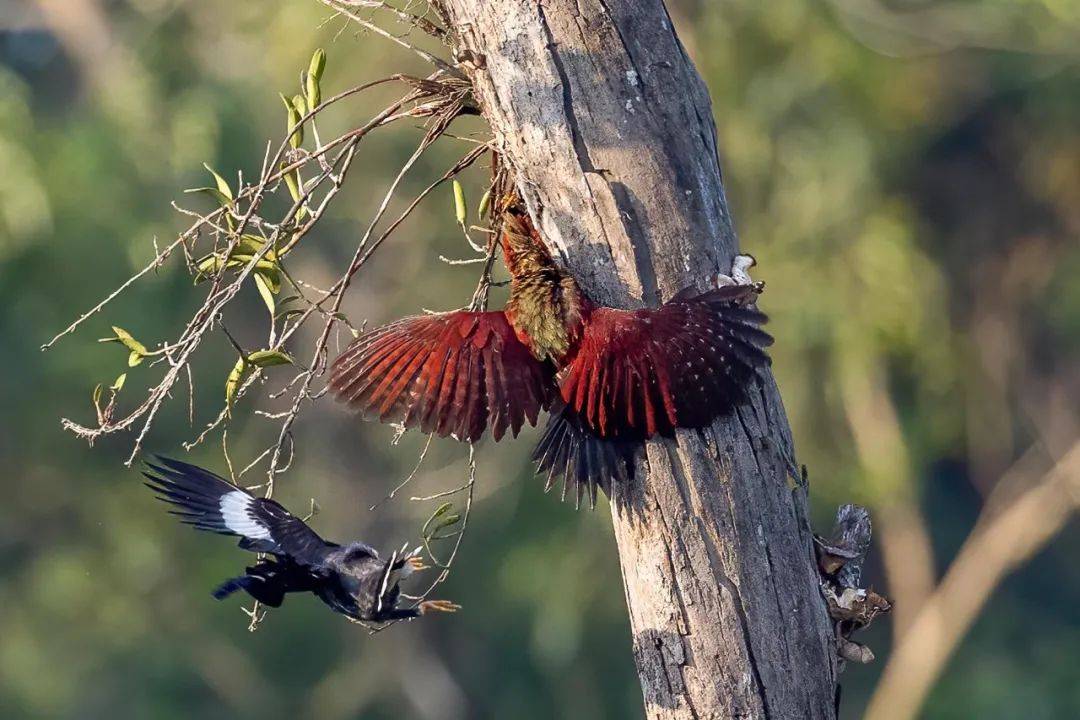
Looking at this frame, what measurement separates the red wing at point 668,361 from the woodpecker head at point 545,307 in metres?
0.04

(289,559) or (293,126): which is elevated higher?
(293,126)

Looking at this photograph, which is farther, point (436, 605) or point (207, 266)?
point (207, 266)

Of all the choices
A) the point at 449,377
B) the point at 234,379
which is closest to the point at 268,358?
the point at 234,379

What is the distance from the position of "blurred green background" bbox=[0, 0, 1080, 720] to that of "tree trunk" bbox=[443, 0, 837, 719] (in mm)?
6290

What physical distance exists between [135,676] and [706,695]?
30.7 feet

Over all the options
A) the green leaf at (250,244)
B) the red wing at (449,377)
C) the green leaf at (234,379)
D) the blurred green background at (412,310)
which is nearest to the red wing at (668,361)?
the red wing at (449,377)

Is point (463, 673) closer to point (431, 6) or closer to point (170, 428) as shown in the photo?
point (170, 428)

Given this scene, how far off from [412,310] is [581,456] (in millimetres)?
7763

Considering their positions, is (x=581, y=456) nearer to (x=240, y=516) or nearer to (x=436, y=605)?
(x=436, y=605)

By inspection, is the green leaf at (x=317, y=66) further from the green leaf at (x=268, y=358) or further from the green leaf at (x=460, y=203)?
the green leaf at (x=268, y=358)

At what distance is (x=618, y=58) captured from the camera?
2783 mm

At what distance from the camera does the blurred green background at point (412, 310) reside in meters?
10.4

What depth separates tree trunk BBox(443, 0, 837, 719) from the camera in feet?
9.12

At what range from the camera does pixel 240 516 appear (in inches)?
121
